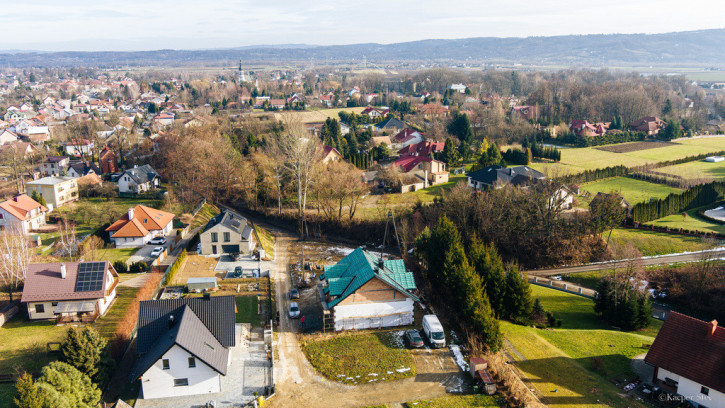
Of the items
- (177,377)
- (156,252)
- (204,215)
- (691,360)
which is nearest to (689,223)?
(691,360)

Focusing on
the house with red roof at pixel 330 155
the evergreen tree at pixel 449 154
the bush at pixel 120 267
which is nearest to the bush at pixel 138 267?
the bush at pixel 120 267

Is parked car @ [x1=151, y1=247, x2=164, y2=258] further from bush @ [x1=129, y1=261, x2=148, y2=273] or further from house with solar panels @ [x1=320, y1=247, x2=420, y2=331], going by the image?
house with solar panels @ [x1=320, y1=247, x2=420, y2=331]

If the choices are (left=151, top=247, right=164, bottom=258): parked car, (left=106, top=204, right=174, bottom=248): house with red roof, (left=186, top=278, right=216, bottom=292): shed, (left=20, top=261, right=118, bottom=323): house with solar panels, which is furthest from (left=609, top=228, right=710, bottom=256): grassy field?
(left=106, top=204, right=174, bottom=248): house with red roof

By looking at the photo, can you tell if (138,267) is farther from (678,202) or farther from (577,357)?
(678,202)

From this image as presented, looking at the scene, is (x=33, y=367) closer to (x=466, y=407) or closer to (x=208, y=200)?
(x=466, y=407)

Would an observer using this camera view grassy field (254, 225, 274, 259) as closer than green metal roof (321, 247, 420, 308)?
No

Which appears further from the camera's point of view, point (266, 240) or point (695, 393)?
point (266, 240)

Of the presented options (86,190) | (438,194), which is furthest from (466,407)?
(86,190)
